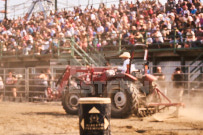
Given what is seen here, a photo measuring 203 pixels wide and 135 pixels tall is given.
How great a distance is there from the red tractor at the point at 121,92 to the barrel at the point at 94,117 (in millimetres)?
4515

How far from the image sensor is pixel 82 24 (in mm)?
18797

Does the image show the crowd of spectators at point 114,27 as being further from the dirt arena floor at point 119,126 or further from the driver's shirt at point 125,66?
the dirt arena floor at point 119,126

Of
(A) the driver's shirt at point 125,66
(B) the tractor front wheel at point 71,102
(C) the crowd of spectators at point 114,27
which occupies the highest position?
(C) the crowd of spectators at point 114,27

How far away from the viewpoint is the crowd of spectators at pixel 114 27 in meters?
13.8

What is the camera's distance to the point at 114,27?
16.3 meters

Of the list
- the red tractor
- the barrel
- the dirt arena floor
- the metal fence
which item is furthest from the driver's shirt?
the barrel

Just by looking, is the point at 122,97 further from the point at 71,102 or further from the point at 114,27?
the point at 114,27

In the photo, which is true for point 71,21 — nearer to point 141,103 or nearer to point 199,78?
point 199,78

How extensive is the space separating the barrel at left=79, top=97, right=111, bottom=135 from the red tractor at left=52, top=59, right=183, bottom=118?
14.8 ft

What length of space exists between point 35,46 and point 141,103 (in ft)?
35.0

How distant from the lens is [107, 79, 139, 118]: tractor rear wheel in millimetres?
8312

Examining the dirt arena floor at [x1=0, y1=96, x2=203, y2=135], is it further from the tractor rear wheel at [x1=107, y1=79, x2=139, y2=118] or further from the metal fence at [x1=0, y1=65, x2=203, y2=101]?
the metal fence at [x1=0, y1=65, x2=203, y2=101]

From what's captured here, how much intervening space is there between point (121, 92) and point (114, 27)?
8099 mm

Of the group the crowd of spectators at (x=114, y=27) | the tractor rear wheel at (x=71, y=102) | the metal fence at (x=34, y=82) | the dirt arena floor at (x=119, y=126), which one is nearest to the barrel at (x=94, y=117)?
the dirt arena floor at (x=119, y=126)
